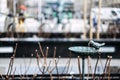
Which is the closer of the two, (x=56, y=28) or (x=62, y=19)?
(x=56, y=28)

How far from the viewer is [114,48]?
6.66 m

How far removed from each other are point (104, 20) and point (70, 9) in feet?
6.48

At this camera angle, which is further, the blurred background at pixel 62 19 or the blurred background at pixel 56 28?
the blurred background at pixel 62 19

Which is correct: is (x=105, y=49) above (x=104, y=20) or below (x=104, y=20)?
below

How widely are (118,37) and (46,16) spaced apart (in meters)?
2.39

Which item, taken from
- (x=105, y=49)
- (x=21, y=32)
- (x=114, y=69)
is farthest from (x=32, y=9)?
(x=114, y=69)

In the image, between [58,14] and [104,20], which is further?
[58,14]

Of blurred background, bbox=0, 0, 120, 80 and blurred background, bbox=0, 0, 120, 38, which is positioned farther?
blurred background, bbox=0, 0, 120, 38

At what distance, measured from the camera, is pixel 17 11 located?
7758mm

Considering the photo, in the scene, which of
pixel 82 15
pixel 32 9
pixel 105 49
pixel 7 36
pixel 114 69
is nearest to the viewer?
pixel 114 69

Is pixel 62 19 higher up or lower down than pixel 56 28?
higher up

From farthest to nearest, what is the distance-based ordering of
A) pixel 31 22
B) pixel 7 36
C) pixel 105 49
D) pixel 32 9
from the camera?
pixel 32 9
pixel 31 22
pixel 7 36
pixel 105 49

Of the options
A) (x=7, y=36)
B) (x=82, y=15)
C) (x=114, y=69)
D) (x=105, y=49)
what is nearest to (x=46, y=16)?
(x=82, y=15)

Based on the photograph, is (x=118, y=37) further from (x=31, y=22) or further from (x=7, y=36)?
(x=7, y=36)
